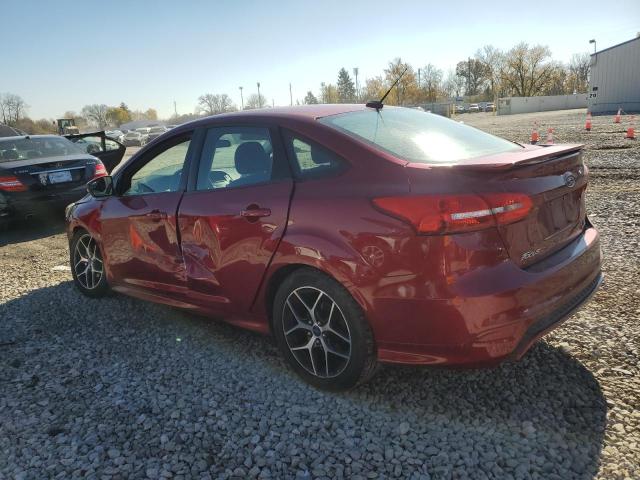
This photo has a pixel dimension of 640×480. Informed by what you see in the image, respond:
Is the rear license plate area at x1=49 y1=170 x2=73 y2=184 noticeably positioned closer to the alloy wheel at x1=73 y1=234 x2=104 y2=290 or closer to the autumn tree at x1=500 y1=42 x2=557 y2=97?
the alloy wheel at x1=73 y1=234 x2=104 y2=290

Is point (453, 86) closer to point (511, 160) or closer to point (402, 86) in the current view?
point (402, 86)

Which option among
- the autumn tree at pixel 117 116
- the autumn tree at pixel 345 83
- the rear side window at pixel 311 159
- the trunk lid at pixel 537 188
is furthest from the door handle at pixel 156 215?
the autumn tree at pixel 117 116

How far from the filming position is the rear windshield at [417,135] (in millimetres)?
2689

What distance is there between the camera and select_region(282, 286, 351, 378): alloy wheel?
2.73 metres

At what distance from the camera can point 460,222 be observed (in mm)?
2270

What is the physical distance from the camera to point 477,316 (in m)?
2.29

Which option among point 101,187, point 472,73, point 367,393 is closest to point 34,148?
point 101,187

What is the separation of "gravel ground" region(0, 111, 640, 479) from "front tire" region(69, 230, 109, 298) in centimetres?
68

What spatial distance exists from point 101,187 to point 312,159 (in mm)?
2358

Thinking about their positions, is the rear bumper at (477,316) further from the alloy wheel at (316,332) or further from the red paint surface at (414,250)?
the alloy wheel at (316,332)

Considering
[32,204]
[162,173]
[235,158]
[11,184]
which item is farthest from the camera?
[32,204]

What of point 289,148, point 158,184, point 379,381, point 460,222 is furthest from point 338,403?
point 158,184

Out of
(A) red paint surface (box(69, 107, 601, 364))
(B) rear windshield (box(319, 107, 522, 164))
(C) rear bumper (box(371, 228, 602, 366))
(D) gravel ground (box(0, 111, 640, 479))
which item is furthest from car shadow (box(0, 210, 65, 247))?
(C) rear bumper (box(371, 228, 602, 366))

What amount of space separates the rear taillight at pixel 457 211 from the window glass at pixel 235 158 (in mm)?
997
